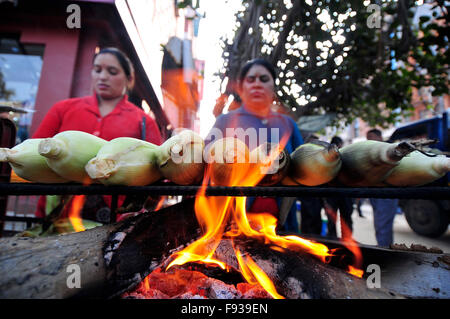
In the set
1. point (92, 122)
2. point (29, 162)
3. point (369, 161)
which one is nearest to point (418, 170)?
point (369, 161)

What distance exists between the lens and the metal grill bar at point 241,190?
2.81ft

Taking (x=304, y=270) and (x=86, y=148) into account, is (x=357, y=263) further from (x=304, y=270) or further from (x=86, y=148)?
(x=86, y=148)

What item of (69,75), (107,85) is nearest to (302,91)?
(107,85)

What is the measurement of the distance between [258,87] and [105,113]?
4.92 ft

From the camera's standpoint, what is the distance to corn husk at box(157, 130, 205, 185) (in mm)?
895

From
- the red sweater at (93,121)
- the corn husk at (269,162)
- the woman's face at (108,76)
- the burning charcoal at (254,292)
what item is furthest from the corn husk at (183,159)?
the woman's face at (108,76)

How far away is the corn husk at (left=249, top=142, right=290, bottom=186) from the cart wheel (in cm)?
758

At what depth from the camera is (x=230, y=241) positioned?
50.1 inches

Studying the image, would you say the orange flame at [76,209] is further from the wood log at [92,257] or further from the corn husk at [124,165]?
the corn husk at [124,165]

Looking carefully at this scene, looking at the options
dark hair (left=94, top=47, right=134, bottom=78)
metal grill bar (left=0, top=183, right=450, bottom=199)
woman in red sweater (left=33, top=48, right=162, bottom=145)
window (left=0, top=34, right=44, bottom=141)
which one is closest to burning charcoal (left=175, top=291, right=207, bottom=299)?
metal grill bar (left=0, top=183, right=450, bottom=199)

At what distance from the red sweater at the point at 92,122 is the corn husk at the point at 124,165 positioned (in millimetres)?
1192

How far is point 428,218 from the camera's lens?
6.23m

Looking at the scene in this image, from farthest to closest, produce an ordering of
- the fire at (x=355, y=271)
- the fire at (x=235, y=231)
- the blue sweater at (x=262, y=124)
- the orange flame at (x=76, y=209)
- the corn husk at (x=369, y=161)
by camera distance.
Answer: the blue sweater at (x=262, y=124)
the orange flame at (x=76, y=209)
the fire at (x=355, y=271)
the fire at (x=235, y=231)
the corn husk at (x=369, y=161)

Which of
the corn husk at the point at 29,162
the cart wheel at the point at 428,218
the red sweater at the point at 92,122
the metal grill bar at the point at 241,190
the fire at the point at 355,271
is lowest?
the cart wheel at the point at 428,218
